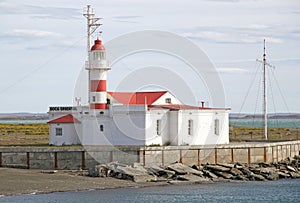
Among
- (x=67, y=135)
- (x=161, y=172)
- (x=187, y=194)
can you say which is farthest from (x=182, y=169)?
(x=67, y=135)

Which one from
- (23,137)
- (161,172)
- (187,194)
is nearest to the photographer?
(187,194)

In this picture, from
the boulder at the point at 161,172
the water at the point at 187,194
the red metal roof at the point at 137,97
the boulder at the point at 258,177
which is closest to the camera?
the water at the point at 187,194

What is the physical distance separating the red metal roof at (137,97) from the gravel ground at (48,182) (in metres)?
8.10

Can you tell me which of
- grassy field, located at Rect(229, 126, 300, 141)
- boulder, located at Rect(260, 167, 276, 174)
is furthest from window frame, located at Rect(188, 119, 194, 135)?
grassy field, located at Rect(229, 126, 300, 141)

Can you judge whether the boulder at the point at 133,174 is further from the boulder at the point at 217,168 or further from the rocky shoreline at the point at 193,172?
the boulder at the point at 217,168

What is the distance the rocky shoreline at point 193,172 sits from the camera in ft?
124

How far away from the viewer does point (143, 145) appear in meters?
42.2

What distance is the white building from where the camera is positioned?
1678 inches

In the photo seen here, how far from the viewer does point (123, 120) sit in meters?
42.8

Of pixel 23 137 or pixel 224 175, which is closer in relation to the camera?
pixel 224 175

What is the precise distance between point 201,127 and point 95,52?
816 cm

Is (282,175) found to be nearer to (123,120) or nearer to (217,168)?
(217,168)

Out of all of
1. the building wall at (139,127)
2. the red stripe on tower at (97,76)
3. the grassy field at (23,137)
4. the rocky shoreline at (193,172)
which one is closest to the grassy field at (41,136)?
the grassy field at (23,137)

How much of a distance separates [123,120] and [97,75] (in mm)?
3237
